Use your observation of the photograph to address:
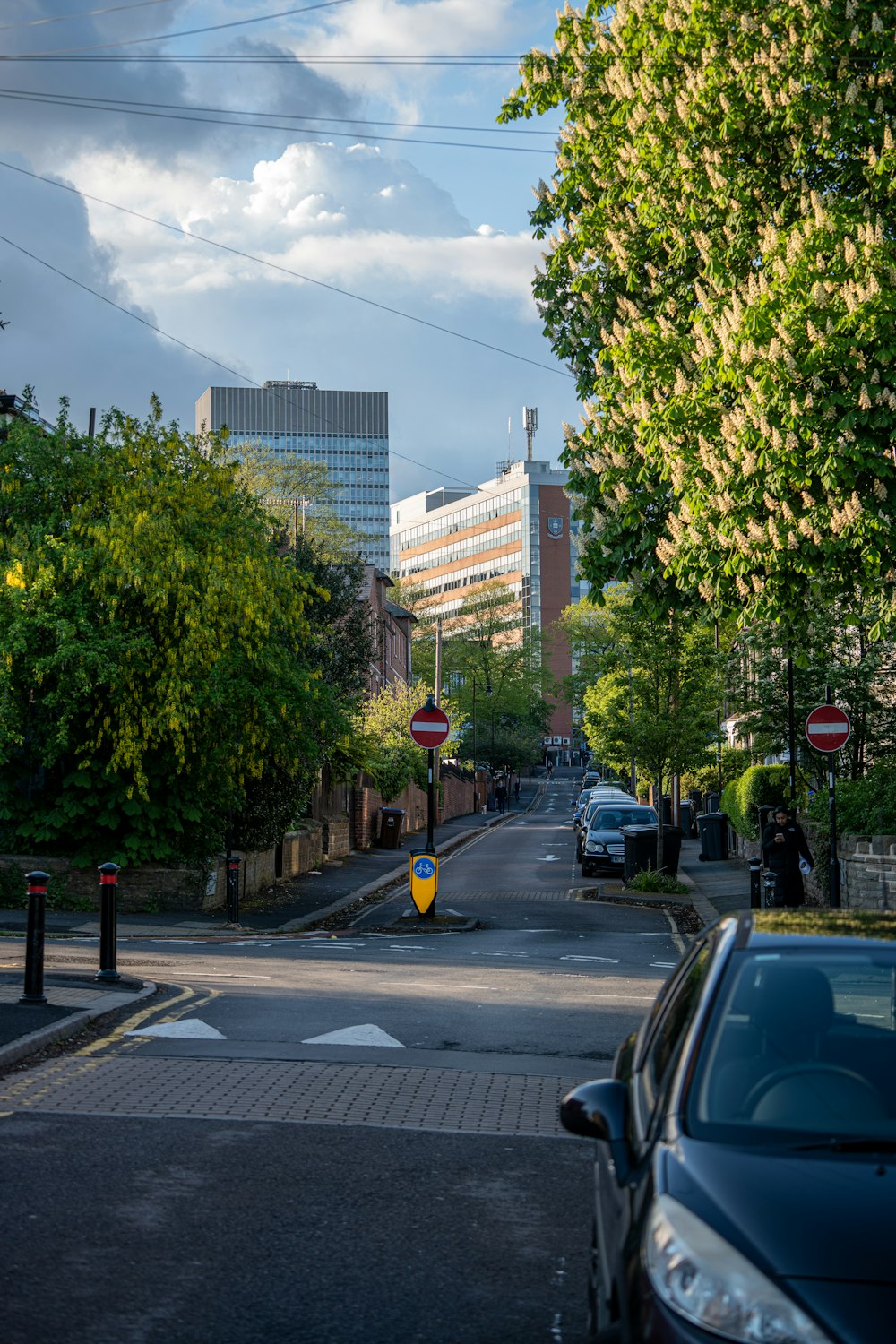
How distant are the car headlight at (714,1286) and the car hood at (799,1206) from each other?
0.03m

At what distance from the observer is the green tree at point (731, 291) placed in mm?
14023

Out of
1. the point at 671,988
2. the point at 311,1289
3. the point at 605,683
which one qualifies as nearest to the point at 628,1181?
the point at 671,988

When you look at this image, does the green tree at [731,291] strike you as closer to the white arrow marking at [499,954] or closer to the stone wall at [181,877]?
the white arrow marking at [499,954]

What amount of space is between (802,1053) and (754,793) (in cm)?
3039

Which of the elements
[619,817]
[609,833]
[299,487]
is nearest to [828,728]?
[609,833]

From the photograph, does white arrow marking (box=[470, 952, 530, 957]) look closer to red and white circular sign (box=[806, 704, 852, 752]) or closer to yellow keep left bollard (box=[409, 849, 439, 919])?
yellow keep left bollard (box=[409, 849, 439, 919])

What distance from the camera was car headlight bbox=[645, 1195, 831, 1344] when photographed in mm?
→ 2885

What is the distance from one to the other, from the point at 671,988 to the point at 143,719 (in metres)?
18.6

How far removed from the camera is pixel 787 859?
20.2m

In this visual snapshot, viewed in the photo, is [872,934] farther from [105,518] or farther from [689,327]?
[105,518]

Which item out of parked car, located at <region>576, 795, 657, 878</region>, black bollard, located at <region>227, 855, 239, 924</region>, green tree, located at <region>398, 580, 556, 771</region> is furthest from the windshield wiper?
green tree, located at <region>398, 580, 556, 771</region>

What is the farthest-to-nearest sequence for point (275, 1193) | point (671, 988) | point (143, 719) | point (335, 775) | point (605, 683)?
point (605, 683), point (335, 775), point (143, 719), point (275, 1193), point (671, 988)

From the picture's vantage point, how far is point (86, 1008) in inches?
444

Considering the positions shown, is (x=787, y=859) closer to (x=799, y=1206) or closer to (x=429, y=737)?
(x=429, y=737)
